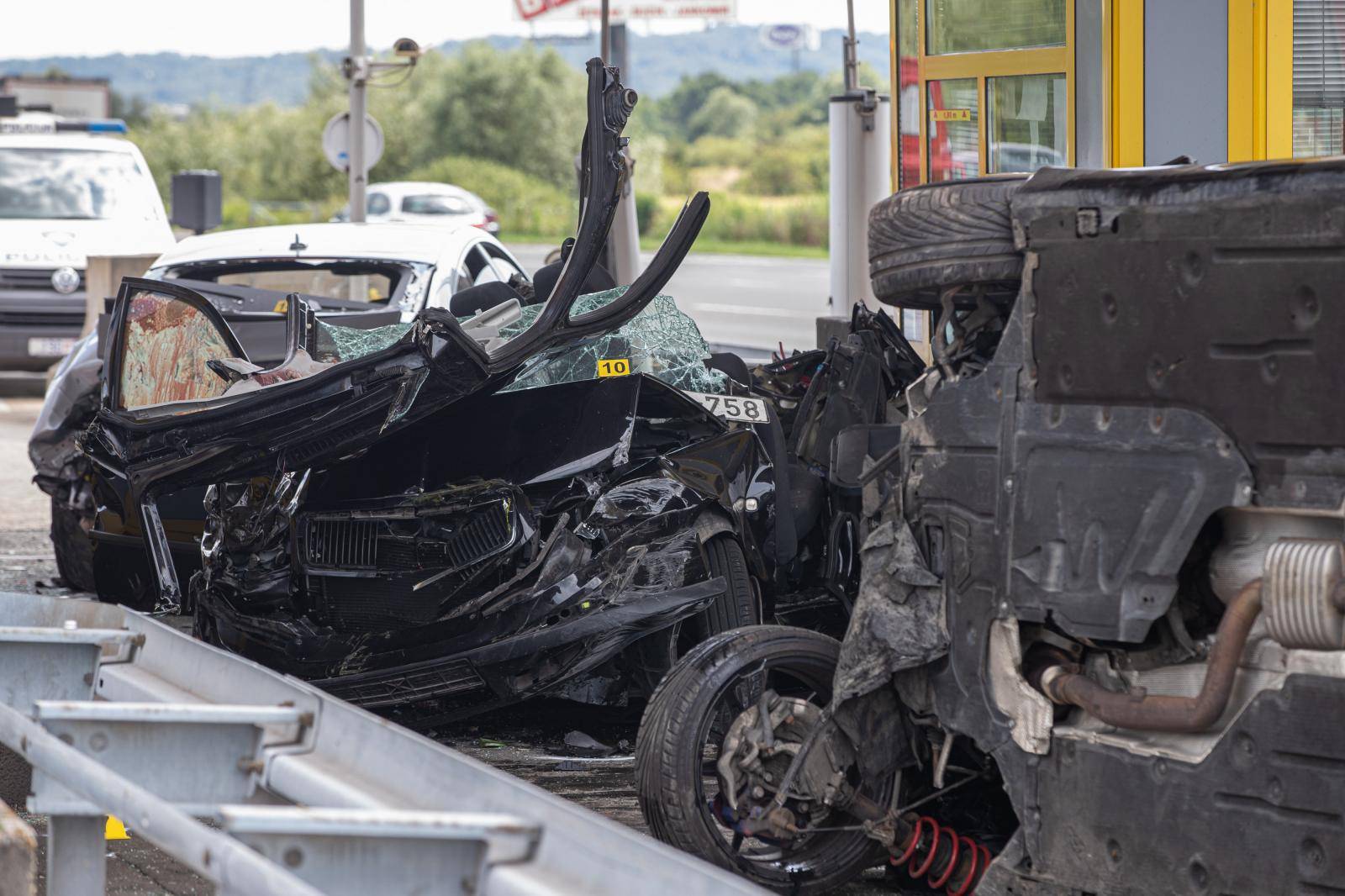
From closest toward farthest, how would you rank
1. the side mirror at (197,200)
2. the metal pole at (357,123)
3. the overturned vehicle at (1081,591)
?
the overturned vehicle at (1081,591)
the side mirror at (197,200)
the metal pole at (357,123)

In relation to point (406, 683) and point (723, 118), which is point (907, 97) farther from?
point (723, 118)

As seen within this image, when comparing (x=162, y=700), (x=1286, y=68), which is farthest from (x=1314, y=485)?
(x=1286, y=68)

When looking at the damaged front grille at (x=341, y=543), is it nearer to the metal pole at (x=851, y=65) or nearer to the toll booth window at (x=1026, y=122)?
the toll booth window at (x=1026, y=122)

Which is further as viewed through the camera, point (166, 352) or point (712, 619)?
point (166, 352)

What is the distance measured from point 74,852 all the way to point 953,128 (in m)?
6.51

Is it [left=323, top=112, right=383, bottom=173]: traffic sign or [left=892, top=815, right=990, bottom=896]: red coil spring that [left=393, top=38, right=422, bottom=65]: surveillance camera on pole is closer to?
[left=323, top=112, right=383, bottom=173]: traffic sign

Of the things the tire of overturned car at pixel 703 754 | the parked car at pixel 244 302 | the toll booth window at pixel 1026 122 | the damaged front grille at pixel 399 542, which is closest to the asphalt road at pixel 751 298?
the parked car at pixel 244 302

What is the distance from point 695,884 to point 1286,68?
193 inches

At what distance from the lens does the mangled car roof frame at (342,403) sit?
4.87 metres

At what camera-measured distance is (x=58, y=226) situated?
15.0 metres

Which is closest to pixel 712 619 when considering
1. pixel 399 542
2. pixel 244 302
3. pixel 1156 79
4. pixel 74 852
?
pixel 399 542

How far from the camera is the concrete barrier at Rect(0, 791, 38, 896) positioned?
7.52 ft

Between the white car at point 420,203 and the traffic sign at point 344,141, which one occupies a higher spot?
the white car at point 420,203

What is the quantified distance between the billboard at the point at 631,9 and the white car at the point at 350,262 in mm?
23335
